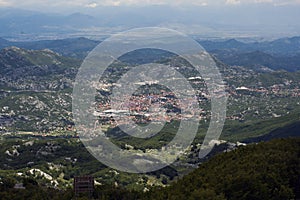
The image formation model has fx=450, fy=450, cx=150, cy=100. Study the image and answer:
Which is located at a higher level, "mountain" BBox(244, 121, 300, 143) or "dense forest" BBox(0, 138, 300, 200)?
"dense forest" BBox(0, 138, 300, 200)

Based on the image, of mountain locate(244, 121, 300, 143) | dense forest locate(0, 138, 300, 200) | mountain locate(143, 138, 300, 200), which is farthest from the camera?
mountain locate(244, 121, 300, 143)

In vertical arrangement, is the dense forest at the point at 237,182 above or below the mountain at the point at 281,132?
above

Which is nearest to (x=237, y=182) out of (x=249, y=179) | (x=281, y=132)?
(x=249, y=179)

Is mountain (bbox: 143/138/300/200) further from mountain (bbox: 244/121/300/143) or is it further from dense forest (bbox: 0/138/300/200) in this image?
mountain (bbox: 244/121/300/143)

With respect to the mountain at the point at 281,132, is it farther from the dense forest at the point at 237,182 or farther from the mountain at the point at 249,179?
the mountain at the point at 249,179

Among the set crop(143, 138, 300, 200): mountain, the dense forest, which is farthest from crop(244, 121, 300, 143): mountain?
crop(143, 138, 300, 200): mountain

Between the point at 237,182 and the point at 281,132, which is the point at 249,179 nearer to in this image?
the point at 237,182

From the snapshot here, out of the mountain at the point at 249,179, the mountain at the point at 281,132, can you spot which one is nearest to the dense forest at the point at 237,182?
the mountain at the point at 249,179

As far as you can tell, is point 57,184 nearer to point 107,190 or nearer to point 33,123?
point 107,190
